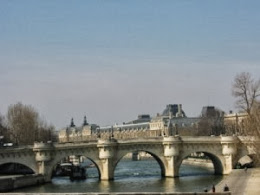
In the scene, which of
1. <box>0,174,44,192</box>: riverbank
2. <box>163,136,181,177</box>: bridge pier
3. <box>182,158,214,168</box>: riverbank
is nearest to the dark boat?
<box>0,174,44,192</box>: riverbank

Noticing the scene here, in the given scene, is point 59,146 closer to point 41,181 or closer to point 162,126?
point 41,181

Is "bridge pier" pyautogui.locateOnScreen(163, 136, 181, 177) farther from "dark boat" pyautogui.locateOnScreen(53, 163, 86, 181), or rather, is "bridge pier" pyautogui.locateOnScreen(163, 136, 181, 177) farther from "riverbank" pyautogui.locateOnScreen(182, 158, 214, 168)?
"riverbank" pyautogui.locateOnScreen(182, 158, 214, 168)

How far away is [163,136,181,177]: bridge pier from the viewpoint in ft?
236

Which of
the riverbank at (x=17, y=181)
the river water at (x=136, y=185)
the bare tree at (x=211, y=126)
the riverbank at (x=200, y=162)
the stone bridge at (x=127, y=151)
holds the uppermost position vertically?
the bare tree at (x=211, y=126)

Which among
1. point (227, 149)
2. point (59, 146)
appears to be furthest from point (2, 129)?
point (227, 149)

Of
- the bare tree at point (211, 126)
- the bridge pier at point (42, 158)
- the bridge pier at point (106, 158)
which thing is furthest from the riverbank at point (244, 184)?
the bare tree at point (211, 126)

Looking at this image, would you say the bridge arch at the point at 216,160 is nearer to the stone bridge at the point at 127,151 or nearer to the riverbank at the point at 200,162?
the stone bridge at the point at 127,151

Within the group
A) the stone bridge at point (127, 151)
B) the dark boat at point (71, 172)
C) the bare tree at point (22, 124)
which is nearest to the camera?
the stone bridge at point (127, 151)

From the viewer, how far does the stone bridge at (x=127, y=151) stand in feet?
223

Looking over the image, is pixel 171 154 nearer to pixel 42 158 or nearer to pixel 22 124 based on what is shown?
pixel 42 158

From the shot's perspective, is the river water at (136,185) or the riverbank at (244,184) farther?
the river water at (136,185)

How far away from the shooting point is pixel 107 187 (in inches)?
2418

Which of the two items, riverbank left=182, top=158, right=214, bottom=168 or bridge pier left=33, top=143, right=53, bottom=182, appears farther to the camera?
riverbank left=182, top=158, right=214, bottom=168

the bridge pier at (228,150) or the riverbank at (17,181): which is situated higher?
the bridge pier at (228,150)
